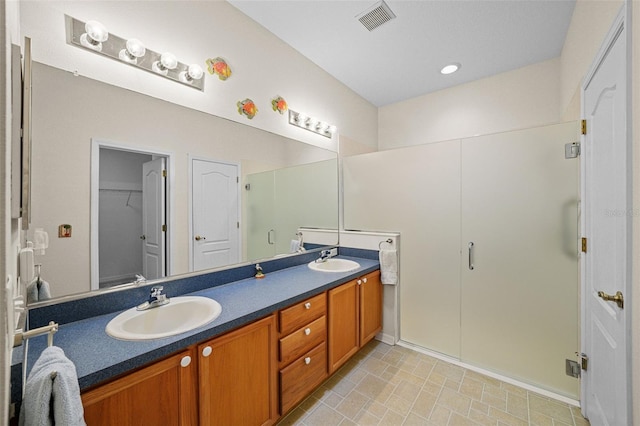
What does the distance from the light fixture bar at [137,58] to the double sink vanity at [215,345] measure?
1.19 m

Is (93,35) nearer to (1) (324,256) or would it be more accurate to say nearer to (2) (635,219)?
(1) (324,256)

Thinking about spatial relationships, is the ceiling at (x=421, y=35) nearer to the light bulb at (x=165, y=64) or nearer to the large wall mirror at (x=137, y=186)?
the light bulb at (x=165, y=64)

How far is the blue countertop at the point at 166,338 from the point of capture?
0.87 metres

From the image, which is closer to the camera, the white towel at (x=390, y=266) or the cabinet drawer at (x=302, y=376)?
the cabinet drawer at (x=302, y=376)

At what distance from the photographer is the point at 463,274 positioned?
2.19m

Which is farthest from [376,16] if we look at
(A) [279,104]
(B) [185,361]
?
(B) [185,361]

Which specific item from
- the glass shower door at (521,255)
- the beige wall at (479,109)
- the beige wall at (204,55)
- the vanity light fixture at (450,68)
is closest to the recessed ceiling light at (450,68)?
the vanity light fixture at (450,68)

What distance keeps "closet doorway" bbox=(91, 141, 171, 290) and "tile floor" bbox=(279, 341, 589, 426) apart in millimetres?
1301

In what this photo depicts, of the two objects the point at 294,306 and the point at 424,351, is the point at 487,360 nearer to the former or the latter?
the point at 424,351

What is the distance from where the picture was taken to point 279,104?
2143 millimetres

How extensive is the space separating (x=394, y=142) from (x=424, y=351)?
239 centimetres

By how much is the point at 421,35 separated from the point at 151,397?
2.80 m

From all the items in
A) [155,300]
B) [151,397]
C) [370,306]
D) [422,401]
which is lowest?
[422,401]

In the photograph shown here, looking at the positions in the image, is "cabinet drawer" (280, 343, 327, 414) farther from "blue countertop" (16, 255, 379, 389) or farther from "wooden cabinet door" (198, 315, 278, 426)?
"blue countertop" (16, 255, 379, 389)
